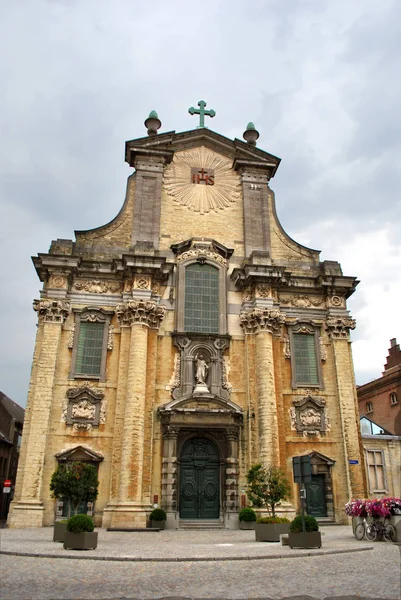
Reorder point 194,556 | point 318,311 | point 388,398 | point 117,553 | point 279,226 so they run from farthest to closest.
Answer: point 388,398 → point 279,226 → point 318,311 → point 117,553 → point 194,556

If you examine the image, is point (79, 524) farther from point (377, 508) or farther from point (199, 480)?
point (199, 480)

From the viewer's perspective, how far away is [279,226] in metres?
27.7

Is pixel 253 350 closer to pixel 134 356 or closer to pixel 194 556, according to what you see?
pixel 134 356

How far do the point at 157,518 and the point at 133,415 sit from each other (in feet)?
13.3

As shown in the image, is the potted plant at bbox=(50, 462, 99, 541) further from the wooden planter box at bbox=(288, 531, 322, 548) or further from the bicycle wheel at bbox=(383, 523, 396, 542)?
the bicycle wheel at bbox=(383, 523, 396, 542)

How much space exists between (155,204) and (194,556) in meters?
18.3

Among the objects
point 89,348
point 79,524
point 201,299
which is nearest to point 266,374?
point 201,299

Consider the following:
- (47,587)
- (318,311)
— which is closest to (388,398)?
(318,311)

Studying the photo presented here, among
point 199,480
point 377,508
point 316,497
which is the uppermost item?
point 199,480

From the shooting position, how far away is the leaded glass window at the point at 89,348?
901 inches

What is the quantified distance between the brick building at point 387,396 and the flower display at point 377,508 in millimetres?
19452

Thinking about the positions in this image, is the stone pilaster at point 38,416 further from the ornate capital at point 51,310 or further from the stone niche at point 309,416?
the stone niche at point 309,416

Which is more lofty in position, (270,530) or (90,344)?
(90,344)

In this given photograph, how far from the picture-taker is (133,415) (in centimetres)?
2127
